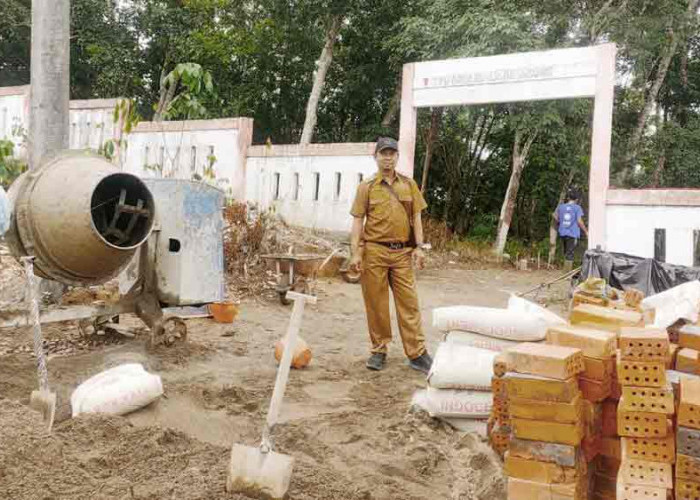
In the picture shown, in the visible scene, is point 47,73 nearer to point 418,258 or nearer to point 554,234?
point 418,258

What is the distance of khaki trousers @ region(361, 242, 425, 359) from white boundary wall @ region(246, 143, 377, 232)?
6.19 metres

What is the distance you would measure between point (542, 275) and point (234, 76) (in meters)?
10.8

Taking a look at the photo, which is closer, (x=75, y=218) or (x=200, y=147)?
(x=75, y=218)

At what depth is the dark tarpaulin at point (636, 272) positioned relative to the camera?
659cm

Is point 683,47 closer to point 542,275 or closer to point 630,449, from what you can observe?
point 542,275

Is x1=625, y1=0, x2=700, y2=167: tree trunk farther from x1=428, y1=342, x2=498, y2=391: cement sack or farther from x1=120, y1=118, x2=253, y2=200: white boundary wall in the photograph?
x1=428, y1=342, x2=498, y2=391: cement sack

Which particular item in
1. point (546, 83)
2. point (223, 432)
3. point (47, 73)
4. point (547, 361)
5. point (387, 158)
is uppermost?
point (546, 83)

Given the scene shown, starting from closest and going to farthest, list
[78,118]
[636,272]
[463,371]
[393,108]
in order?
[463,371], [636,272], [78,118], [393,108]

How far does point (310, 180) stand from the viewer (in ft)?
38.8

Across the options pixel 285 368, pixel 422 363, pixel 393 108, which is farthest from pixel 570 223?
pixel 285 368

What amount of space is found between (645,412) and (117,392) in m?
2.56

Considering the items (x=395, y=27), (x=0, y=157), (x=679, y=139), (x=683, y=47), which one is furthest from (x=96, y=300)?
(x=683, y=47)

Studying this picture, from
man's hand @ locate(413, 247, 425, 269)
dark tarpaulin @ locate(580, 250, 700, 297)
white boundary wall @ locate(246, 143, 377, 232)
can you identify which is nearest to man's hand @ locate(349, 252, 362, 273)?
man's hand @ locate(413, 247, 425, 269)

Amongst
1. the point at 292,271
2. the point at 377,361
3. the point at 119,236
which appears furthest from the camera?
the point at 292,271
